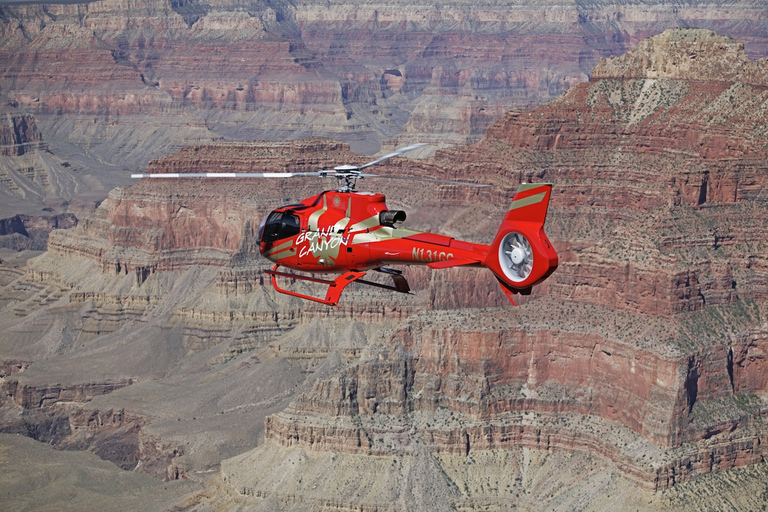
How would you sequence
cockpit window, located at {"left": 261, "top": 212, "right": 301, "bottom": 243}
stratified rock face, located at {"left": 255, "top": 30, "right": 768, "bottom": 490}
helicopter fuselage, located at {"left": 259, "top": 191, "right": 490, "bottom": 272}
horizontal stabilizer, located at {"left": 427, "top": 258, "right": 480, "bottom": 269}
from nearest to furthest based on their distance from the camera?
horizontal stabilizer, located at {"left": 427, "top": 258, "right": 480, "bottom": 269} → helicopter fuselage, located at {"left": 259, "top": 191, "right": 490, "bottom": 272} → cockpit window, located at {"left": 261, "top": 212, "right": 301, "bottom": 243} → stratified rock face, located at {"left": 255, "top": 30, "right": 768, "bottom": 490}

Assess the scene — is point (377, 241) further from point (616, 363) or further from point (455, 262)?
point (616, 363)

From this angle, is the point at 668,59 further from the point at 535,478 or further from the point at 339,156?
the point at 535,478

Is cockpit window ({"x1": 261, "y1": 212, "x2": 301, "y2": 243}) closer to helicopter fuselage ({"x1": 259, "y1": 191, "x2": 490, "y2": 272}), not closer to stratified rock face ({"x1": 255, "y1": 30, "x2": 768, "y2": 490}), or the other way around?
helicopter fuselage ({"x1": 259, "y1": 191, "x2": 490, "y2": 272})

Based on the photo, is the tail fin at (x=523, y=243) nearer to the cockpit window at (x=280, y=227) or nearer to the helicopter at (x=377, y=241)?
the helicopter at (x=377, y=241)

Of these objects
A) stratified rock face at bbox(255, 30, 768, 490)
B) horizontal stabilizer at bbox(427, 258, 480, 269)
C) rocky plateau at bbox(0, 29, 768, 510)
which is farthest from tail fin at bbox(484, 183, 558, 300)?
stratified rock face at bbox(255, 30, 768, 490)

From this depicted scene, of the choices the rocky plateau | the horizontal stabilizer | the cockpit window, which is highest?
the cockpit window

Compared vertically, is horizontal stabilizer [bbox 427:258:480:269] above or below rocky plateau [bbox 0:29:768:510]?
above
